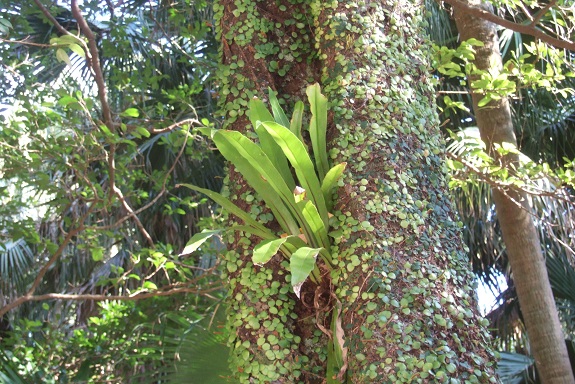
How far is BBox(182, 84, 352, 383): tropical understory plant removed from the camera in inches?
79.0

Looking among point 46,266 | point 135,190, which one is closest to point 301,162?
point 46,266

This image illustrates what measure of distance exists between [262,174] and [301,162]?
0.42ft

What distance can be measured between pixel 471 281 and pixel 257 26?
3.89 feet

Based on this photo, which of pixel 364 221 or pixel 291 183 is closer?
pixel 364 221

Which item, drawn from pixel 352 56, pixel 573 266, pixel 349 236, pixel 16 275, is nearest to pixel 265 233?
pixel 349 236

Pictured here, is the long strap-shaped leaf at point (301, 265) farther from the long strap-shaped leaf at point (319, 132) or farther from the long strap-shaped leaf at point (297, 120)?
the long strap-shaped leaf at point (297, 120)

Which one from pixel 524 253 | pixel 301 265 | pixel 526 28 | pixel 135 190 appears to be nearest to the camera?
pixel 301 265

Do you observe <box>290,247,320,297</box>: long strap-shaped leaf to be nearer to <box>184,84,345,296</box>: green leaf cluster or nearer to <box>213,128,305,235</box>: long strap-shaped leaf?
<box>184,84,345,296</box>: green leaf cluster

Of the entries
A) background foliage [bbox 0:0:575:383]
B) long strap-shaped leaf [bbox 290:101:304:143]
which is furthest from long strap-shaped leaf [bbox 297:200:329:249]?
background foliage [bbox 0:0:575:383]

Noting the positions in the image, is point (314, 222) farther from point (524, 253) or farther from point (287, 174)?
point (524, 253)

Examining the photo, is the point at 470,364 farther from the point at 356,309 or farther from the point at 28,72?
Result: the point at 28,72

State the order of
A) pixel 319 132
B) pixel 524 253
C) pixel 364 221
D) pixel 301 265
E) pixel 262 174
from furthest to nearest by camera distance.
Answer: pixel 524 253 → pixel 319 132 → pixel 262 174 → pixel 364 221 → pixel 301 265

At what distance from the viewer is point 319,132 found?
2191 millimetres

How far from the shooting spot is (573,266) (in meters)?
5.77
